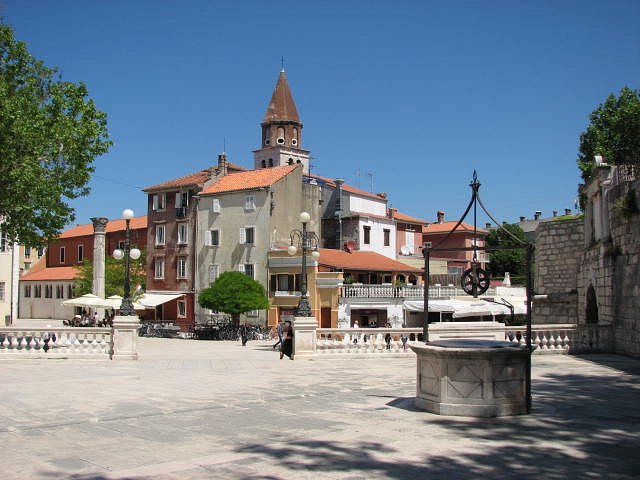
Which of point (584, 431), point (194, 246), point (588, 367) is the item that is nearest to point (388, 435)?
point (584, 431)

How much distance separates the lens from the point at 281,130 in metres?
88.0

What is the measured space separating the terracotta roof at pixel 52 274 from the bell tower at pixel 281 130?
90.8 feet

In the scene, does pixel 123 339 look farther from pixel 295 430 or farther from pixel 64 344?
pixel 295 430

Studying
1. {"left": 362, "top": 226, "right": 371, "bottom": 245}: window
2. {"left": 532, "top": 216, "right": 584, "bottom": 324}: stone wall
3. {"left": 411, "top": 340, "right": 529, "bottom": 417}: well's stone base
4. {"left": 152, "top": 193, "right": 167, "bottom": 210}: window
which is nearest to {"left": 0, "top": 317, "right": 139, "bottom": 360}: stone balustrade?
{"left": 411, "top": 340, "right": 529, "bottom": 417}: well's stone base

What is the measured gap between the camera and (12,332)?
21484 mm

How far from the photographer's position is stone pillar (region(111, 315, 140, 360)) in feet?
67.8

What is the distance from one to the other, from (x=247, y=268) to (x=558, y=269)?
91.3 ft

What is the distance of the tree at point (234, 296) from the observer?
45594 millimetres

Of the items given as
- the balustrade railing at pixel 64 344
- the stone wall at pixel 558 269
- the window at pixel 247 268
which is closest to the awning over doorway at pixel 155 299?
the window at pixel 247 268

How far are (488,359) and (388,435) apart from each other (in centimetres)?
218

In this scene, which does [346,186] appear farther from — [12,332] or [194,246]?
[12,332]

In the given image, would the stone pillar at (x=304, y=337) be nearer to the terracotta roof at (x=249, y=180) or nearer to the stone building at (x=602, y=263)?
the stone building at (x=602, y=263)

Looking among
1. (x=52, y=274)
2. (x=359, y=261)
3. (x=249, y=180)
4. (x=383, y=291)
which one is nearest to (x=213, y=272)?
(x=249, y=180)

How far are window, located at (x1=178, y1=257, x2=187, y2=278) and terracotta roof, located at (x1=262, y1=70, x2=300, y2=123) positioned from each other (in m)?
33.9
